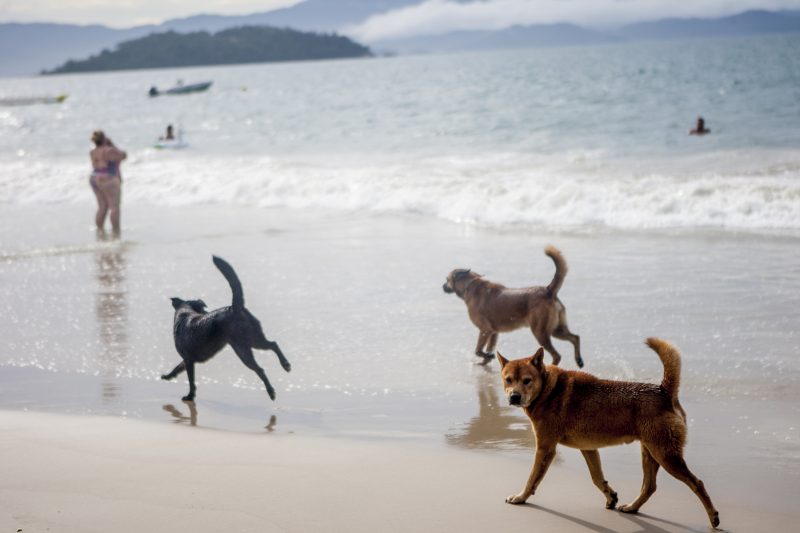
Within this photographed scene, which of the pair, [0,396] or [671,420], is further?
[0,396]

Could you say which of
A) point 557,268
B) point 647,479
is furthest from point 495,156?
point 647,479

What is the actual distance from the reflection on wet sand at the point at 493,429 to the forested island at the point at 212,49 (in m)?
184

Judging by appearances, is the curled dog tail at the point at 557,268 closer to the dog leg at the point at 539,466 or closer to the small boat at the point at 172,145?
the dog leg at the point at 539,466

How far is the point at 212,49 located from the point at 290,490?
189 m

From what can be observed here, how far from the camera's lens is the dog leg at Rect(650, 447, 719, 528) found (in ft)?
13.6

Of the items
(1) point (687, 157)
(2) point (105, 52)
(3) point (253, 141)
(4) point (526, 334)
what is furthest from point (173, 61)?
(4) point (526, 334)

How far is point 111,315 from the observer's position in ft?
30.4

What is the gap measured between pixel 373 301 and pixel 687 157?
14.6m

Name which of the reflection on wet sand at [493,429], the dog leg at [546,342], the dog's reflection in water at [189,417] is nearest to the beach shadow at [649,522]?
the reflection on wet sand at [493,429]

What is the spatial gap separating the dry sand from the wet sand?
0.02 metres

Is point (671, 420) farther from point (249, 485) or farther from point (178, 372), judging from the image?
point (178, 372)

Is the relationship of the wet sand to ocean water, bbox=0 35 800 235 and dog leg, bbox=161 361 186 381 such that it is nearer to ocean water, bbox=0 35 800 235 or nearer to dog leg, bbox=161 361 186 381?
dog leg, bbox=161 361 186 381

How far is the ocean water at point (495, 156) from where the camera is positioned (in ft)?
49.1

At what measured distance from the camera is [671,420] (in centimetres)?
421
